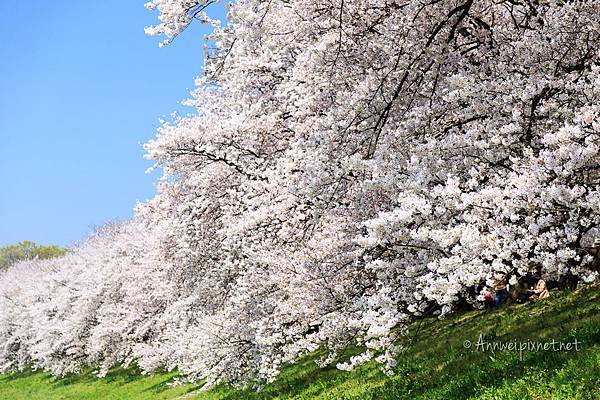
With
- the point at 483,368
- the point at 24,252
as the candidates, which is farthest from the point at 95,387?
the point at 24,252

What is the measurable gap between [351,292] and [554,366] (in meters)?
3.87

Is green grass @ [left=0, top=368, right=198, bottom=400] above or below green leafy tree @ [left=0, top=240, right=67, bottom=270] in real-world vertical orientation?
below

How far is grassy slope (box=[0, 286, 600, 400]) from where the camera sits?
6.81m

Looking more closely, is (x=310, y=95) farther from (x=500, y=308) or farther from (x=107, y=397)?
(x=107, y=397)

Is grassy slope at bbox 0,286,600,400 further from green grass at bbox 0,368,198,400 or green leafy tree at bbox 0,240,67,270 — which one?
green leafy tree at bbox 0,240,67,270

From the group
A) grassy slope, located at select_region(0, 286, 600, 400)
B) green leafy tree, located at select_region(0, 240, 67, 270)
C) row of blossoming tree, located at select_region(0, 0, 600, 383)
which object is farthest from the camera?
green leafy tree, located at select_region(0, 240, 67, 270)

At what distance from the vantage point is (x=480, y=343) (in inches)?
395

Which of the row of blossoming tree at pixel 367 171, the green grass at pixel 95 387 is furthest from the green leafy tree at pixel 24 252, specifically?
the row of blossoming tree at pixel 367 171

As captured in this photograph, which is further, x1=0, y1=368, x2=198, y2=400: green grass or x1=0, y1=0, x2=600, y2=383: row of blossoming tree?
x1=0, y1=368, x2=198, y2=400: green grass

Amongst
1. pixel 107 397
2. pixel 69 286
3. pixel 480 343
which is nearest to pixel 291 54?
pixel 480 343

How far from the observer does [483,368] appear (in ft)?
27.0

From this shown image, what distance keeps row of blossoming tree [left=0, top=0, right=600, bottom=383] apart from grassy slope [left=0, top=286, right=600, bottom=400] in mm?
732

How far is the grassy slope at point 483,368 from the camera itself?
268 inches

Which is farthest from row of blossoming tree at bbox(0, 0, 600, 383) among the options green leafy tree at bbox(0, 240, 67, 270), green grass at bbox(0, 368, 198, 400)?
green leafy tree at bbox(0, 240, 67, 270)
